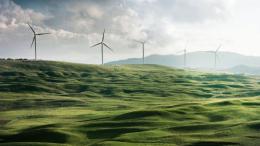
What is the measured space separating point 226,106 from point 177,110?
14243 millimetres

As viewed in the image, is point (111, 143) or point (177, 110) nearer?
point (111, 143)

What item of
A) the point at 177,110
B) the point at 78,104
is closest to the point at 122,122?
the point at 177,110

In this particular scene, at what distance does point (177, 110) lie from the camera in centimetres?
9250

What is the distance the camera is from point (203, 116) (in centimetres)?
8669

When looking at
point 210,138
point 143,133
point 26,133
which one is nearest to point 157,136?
point 143,133

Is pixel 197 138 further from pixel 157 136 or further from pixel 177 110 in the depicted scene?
pixel 177 110

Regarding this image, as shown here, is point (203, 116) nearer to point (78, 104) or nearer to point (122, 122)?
point (122, 122)

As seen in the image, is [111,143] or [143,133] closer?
[111,143]

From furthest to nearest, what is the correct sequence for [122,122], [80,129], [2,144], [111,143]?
[122,122]
[80,129]
[2,144]
[111,143]

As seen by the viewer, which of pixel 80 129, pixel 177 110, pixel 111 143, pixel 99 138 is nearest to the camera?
pixel 111 143

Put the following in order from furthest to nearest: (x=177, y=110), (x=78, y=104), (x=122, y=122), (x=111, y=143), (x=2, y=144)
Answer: (x=78, y=104), (x=177, y=110), (x=122, y=122), (x=2, y=144), (x=111, y=143)

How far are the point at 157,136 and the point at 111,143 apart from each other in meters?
8.20

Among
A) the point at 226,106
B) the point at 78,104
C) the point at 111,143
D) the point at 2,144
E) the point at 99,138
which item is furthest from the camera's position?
the point at 78,104

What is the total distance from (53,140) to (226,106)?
4816 centimetres
